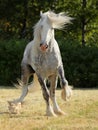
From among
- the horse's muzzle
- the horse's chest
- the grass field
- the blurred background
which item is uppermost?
the horse's muzzle

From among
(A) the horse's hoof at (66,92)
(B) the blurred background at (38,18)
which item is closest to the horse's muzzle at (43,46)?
(A) the horse's hoof at (66,92)

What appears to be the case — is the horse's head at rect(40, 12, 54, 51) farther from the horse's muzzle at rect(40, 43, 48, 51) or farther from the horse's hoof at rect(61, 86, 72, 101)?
the horse's hoof at rect(61, 86, 72, 101)

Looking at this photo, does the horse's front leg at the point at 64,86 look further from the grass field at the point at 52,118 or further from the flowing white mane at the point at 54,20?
the flowing white mane at the point at 54,20

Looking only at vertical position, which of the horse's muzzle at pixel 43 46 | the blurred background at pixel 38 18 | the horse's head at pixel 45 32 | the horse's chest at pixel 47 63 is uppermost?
the horse's head at pixel 45 32

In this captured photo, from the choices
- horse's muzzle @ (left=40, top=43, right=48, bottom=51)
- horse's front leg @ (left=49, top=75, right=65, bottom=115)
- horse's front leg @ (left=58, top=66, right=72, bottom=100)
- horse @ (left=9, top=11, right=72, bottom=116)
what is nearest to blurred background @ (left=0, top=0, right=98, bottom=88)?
horse's front leg @ (left=49, top=75, right=65, bottom=115)

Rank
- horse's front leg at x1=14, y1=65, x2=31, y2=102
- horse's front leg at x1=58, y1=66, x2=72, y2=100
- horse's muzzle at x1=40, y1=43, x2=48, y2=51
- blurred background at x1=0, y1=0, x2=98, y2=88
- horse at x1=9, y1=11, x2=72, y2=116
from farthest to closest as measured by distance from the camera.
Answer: blurred background at x1=0, y1=0, x2=98, y2=88, horse's front leg at x1=14, y1=65, x2=31, y2=102, horse's front leg at x1=58, y1=66, x2=72, y2=100, horse at x1=9, y1=11, x2=72, y2=116, horse's muzzle at x1=40, y1=43, x2=48, y2=51

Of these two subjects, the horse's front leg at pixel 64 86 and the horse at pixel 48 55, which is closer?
the horse at pixel 48 55

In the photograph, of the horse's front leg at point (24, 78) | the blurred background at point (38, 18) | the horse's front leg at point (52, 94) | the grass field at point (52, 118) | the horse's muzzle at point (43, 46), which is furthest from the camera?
the blurred background at point (38, 18)

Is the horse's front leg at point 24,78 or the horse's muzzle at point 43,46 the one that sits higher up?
the horse's muzzle at point 43,46

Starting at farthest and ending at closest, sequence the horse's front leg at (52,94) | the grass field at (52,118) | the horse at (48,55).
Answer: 1. the horse's front leg at (52,94)
2. the horse at (48,55)
3. the grass field at (52,118)

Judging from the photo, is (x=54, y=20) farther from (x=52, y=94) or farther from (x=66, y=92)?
(x=52, y=94)

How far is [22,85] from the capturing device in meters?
11.7

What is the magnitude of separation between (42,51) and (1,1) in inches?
704

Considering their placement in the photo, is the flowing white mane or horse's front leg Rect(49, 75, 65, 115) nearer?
the flowing white mane
